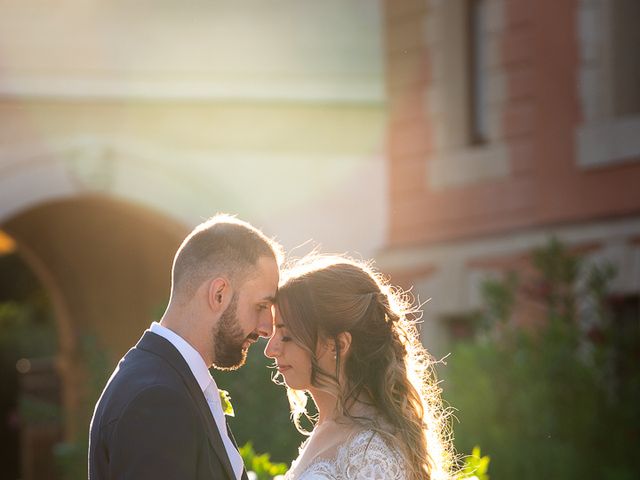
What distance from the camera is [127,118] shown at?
520 inches

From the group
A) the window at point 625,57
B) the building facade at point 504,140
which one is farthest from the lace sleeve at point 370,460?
the window at point 625,57

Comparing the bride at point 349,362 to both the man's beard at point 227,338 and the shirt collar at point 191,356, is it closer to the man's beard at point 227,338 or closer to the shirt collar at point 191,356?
the man's beard at point 227,338

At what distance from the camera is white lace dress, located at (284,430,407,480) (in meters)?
4.38

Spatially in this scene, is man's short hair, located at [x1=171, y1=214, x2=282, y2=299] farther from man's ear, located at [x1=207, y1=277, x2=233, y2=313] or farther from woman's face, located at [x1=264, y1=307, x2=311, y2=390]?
woman's face, located at [x1=264, y1=307, x2=311, y2=390]

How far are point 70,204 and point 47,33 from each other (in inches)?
90.1

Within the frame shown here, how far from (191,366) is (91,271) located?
13.5 m

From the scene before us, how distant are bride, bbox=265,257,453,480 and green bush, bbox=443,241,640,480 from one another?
4.27 m

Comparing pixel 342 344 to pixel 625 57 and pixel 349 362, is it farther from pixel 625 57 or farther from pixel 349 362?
pixel 625 57

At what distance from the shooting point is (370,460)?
4.39m

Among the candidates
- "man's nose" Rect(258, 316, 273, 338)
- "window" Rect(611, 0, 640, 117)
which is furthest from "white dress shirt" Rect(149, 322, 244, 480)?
"window" Rect(611, 0, 640, 117)

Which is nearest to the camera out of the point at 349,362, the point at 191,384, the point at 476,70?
the point at 191,384

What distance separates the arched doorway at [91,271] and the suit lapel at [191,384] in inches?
359

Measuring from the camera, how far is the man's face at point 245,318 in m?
4.36

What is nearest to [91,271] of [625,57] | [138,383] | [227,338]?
[625,57]
